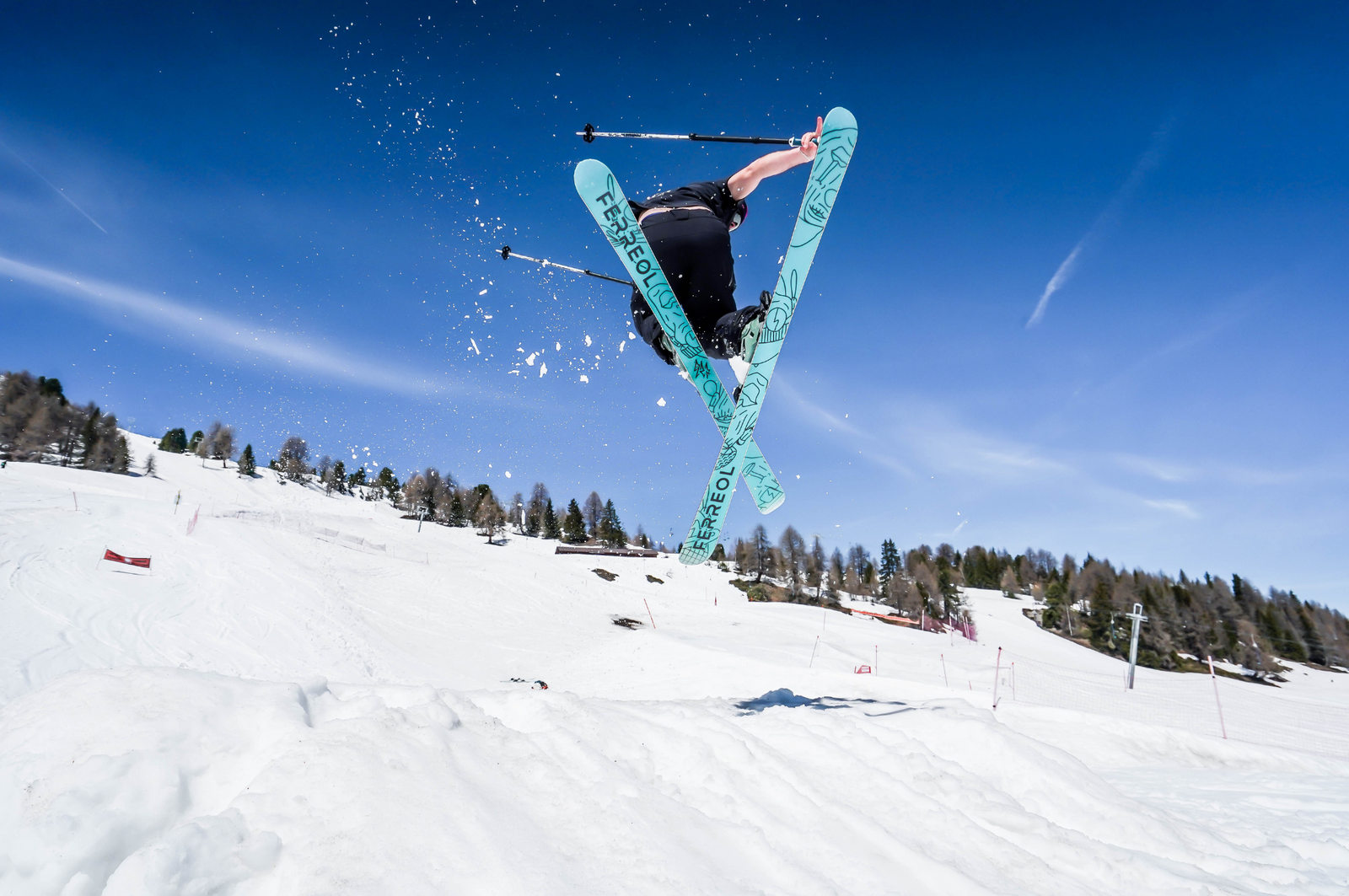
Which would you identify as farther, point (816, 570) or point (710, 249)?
point (816, 570)

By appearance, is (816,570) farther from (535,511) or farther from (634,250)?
(634,250)

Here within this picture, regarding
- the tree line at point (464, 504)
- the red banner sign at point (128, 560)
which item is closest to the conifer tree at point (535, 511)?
the tree line at point (464, 504)

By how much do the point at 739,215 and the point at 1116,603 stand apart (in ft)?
295

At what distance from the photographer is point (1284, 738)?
51.9 ft

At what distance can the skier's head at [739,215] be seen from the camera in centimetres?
507

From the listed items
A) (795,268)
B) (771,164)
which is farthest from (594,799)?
(771,164)

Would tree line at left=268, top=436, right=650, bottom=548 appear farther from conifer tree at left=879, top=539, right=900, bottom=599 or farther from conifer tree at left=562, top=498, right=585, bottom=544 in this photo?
conifer tree at left=879, top=539, right=900, bottom=599

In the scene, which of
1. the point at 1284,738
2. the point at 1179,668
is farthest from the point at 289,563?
the point at 1179,668

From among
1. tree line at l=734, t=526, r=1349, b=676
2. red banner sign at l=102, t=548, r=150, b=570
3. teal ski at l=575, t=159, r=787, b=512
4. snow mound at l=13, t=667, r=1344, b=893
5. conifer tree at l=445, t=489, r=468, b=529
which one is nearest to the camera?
snow mound at l=13, t=667, r=1344, b=893

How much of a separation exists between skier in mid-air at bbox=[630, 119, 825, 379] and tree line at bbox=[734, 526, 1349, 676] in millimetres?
59069

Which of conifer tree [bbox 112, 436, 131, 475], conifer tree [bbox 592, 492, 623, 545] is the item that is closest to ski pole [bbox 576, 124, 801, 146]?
conifer tree [bbox 592, 492, 623, 545]

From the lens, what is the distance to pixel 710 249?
15.0 ft

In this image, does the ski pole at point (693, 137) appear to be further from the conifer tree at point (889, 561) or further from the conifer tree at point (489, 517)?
the conifer tree at point (889, 561)

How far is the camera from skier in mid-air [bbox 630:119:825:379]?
15.0 ft
